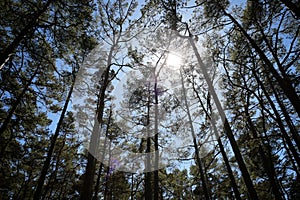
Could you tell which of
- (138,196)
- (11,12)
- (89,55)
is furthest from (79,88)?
(138,196)

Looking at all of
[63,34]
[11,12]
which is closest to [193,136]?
[63,34]

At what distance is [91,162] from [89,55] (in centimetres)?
624

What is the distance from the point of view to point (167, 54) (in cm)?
1135

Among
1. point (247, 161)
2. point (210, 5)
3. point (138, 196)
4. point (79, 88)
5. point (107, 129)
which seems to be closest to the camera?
point (210, 5)

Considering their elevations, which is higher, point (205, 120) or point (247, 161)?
point (205, 120)

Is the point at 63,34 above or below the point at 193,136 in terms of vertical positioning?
above

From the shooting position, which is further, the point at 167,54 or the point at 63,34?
the point at 167,54

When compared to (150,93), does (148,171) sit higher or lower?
lower

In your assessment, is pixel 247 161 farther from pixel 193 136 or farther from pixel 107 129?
pixel 107 129

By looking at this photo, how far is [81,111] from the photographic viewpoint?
11602 millimetres

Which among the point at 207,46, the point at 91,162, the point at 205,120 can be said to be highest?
the point at 207,46

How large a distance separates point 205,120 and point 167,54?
5254 mm

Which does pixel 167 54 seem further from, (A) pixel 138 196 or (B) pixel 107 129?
(A) pixel 138 196

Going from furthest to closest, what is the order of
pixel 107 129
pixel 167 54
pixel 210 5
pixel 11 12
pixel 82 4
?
1. pixel 107 129
2. pixel 167 54
3. pixel 210 5
4. pixel 82 4
5. pixel 11 12
